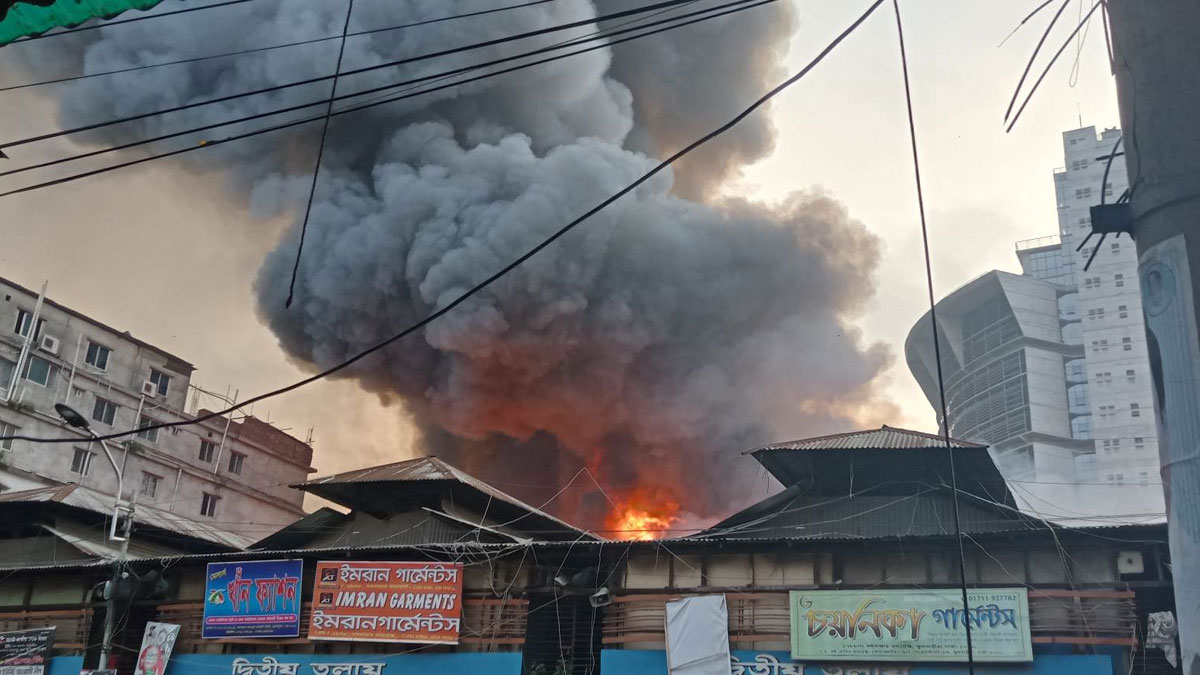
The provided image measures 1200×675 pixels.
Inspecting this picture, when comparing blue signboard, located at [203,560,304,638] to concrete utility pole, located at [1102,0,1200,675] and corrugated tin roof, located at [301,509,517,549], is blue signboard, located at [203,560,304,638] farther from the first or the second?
concrete utility pole, located at [1102,0,1200,675]

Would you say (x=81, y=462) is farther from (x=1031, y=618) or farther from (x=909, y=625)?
(x=1031, y=618)

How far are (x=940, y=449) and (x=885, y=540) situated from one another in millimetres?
3712

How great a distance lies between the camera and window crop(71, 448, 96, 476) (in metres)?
46.5

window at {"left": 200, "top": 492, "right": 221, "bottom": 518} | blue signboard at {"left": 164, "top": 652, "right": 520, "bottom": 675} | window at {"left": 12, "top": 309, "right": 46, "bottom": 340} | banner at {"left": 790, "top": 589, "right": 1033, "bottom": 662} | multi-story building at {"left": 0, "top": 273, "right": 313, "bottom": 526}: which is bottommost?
blue signboard at {"left": 164, "top": 652, "right": 520, "bottom": 675}

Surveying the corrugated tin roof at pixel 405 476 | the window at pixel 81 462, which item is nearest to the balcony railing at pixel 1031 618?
the corrugated tin roof at pixel 405 476

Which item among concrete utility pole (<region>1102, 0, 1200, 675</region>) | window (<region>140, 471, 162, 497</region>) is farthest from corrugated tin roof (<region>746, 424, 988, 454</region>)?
window (<region>140, 471, 162, 497</region>)

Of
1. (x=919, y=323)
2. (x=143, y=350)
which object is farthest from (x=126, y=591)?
(x=919, y=323)

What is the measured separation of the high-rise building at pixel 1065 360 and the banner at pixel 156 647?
6824 cm

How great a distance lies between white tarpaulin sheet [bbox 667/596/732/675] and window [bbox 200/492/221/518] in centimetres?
3985

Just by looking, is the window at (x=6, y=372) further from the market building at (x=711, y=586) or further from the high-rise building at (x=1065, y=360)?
the high-rise building at (x=1065, y=360)

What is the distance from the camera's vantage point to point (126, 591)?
2008cm

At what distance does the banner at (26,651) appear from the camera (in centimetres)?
2472

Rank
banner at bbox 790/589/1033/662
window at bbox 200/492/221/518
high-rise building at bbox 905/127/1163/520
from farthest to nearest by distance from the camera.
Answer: high-rise building at bbox 905/127/1163/520 < window at bbox 200/492/221/518 < banner at bbox 790/589/1033/662

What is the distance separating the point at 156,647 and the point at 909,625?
16.2 meters
